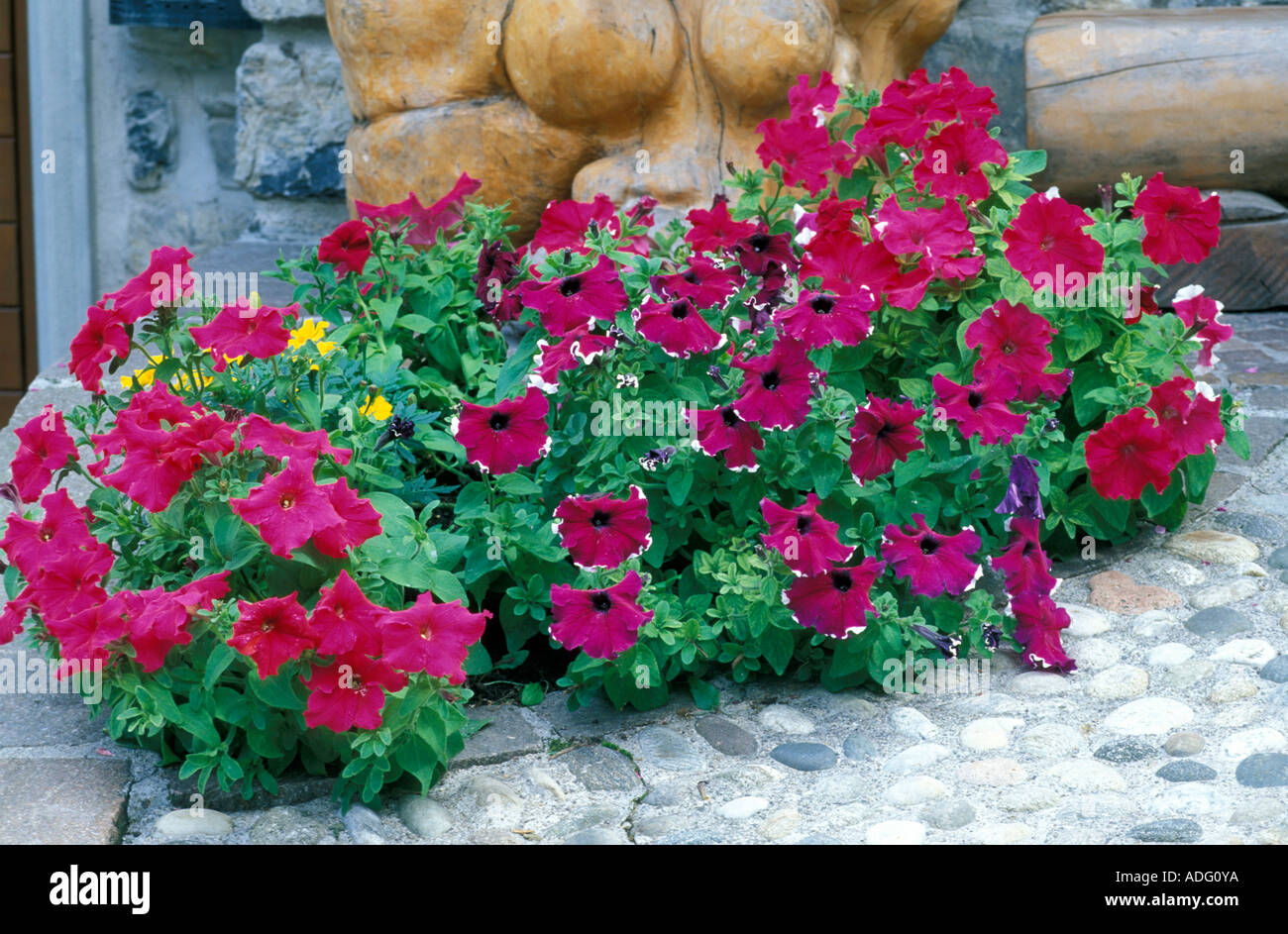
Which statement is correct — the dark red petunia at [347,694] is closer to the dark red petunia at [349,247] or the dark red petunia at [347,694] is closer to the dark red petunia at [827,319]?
the dark red petunia at [827,319]

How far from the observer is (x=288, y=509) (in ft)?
5.63

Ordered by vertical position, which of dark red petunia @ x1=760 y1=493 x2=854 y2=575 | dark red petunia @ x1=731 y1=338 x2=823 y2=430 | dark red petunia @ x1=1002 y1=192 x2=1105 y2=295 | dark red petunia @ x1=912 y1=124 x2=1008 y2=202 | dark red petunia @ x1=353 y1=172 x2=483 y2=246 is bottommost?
dark red petunia @ x1=760 y1=493 x2=854 y2=575

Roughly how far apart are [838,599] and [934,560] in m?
0.17

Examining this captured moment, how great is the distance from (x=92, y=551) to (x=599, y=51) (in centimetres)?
199

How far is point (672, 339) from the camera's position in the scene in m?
2.12

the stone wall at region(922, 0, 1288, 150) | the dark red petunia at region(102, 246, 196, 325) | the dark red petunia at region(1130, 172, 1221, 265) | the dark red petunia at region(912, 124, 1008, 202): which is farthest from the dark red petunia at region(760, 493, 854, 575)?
the stone wall at region(922, 0, 1288, 150)

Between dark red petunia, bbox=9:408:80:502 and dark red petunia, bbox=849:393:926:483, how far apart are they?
4.01ft

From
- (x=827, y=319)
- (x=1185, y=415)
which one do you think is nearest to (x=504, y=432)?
(x=827, y=319)

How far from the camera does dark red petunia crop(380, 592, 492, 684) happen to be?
5.66ft

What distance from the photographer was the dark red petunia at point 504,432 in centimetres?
204

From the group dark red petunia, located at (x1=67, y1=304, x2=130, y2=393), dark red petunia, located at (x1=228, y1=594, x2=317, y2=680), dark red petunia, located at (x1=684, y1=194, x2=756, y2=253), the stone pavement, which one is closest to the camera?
dark red petunia, located at (x1=228, y1=594, x2=317, y2=680)

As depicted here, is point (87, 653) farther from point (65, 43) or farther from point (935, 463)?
point (65, 43)

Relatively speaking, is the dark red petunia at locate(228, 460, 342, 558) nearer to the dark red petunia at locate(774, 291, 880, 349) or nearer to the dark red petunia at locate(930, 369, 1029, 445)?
the dark red petunia at locate(774, 291, 880, 349)

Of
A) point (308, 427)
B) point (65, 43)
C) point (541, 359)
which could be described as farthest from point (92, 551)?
point (65, 43)
